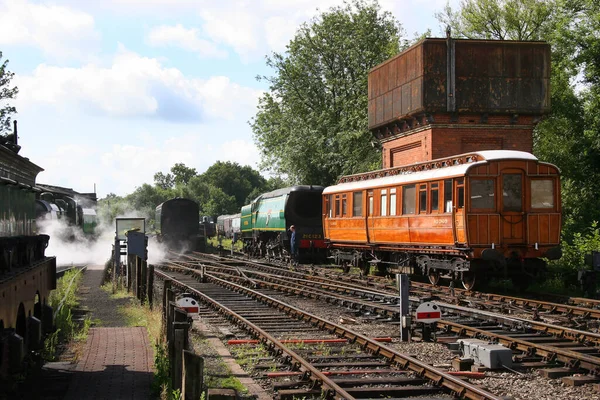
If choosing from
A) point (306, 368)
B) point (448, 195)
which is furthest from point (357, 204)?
point (306, 368)

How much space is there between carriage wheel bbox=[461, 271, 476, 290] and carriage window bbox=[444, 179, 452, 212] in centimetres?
165

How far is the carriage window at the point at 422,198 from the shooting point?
20312 millimetres

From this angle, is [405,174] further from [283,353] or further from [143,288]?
[283,353]

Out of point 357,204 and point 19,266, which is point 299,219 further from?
point 19,266

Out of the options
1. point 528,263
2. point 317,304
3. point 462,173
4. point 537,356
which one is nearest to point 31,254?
point 537,356

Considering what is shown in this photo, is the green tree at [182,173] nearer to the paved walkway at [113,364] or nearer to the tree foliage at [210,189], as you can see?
the tree foliage at [210,189]

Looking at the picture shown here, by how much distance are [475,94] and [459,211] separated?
384 inches

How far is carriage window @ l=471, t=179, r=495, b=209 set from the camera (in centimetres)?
1850

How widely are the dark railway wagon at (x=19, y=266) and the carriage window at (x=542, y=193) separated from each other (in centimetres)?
1235

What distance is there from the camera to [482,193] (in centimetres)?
1859

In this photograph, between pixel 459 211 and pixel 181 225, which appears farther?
pixel 181 225

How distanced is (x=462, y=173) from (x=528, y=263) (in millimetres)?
2854

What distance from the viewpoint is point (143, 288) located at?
732 inches

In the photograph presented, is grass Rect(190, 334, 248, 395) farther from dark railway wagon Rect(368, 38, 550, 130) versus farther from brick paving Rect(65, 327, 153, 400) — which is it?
dark railway wagon Rect(368, 38, 550, 130)
